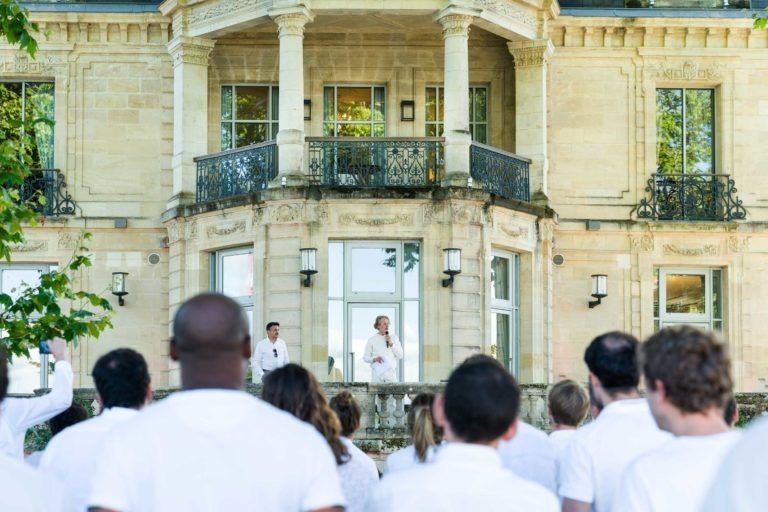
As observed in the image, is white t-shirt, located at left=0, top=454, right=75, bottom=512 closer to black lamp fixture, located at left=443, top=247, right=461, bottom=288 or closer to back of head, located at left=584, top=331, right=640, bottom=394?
back of head, located at left=584, top=331, right=640, bottom=394

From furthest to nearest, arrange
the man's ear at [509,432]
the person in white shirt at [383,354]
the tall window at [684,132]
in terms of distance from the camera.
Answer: the tall window at [684,132] < the person in white shirt at [383,354] < the man's ear at [509,432]

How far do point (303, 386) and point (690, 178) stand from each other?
851 inches

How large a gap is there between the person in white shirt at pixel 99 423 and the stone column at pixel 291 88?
17782 mm

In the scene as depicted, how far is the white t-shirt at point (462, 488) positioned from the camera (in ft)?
15.6

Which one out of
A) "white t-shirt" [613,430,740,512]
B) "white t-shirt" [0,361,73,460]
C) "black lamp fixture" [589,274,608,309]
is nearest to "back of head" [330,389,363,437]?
"white t-shirt" [0,361,73,460]

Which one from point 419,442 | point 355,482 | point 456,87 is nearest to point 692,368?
point 355,482

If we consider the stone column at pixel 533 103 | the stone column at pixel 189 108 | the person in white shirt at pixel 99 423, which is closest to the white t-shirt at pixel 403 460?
the person in white shirt at pixel 99 423

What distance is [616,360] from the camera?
6.80 meters

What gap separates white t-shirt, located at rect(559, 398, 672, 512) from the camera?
21.0 ft

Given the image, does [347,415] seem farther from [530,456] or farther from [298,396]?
[298,396]

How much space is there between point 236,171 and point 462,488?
→ 20.8 meters

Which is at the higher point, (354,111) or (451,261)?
(354,111)

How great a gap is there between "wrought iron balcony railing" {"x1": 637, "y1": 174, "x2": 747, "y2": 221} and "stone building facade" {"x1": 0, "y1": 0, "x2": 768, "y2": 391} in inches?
1.7

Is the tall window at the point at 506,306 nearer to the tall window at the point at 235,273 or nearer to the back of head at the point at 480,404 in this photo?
the tall window at the point at 235,273
